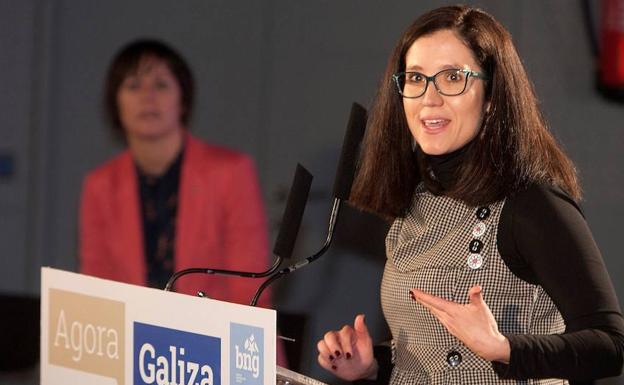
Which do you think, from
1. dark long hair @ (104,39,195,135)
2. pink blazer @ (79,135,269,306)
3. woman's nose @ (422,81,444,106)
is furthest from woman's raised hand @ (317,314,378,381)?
dark long hair @ (104,39,195,135)

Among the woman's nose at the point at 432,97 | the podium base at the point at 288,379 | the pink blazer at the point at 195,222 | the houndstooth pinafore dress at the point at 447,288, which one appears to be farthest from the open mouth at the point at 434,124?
the pink blazer at the point at 195,222

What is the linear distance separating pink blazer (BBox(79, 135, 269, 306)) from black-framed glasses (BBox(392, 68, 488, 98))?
5.44 feet

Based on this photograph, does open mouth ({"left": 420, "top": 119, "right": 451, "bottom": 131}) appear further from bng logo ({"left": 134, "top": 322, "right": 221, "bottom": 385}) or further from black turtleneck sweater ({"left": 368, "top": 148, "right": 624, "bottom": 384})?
bng logo ({"left": 134, "top": 322, "right": 221, "bottom": 385})

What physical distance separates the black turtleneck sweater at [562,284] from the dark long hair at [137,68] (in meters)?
2.11

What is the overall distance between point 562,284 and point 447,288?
0.26 meters

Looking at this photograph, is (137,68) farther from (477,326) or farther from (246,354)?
(477,326)

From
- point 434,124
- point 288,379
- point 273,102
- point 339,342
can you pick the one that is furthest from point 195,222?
point 288,379

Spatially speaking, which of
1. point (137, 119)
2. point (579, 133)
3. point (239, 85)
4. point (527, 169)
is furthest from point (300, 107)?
point (527, 169)

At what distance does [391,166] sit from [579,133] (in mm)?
951

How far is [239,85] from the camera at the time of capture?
3773 millimetres

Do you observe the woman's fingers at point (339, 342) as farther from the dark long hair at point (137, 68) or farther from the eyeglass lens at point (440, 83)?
the dark long hair at point (137, 68)

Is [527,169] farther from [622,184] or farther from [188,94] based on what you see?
[188,94]

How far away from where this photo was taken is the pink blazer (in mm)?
3744

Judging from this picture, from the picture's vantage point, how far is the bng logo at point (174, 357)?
6.06 feet
